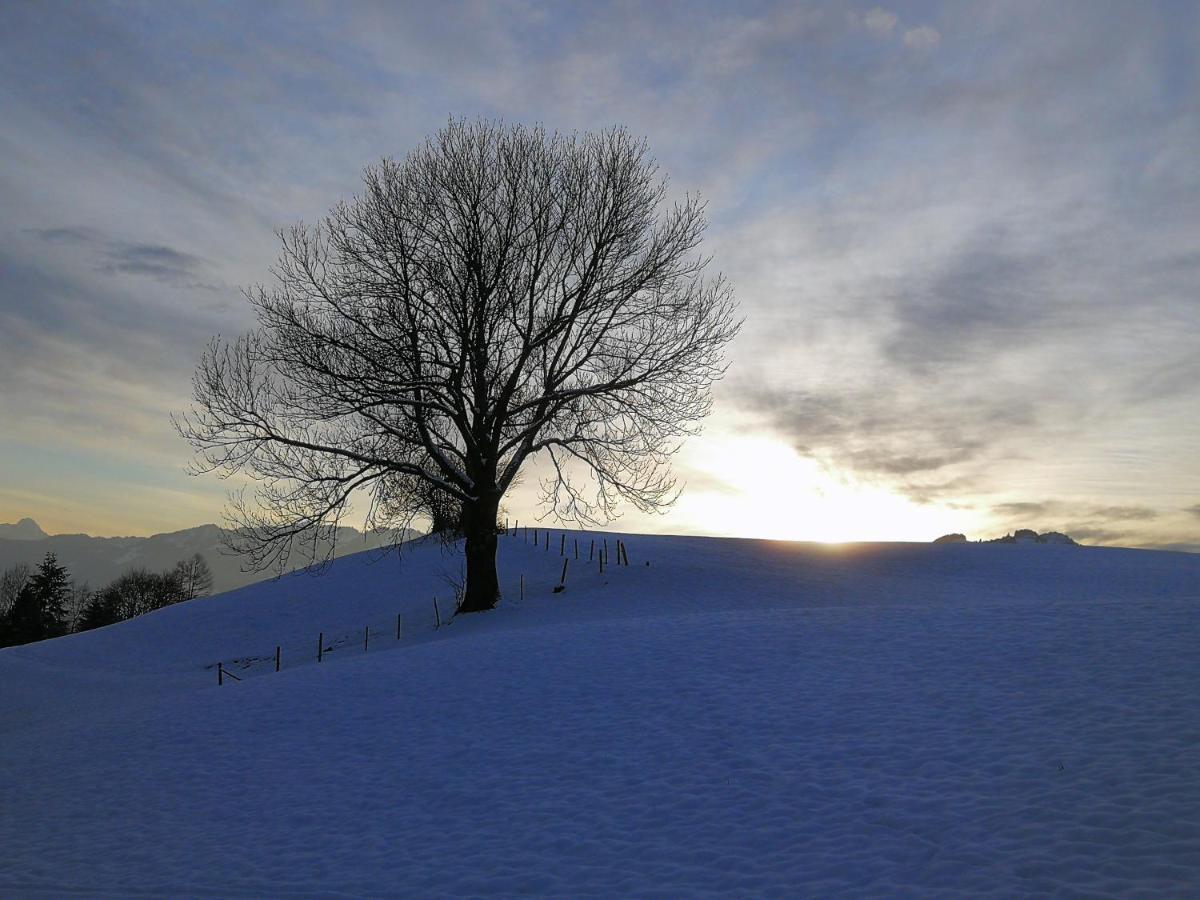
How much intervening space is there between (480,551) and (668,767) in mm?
18749

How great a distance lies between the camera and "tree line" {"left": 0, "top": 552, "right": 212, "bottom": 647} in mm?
64375

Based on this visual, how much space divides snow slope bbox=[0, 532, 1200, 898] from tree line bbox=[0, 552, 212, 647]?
5105 cm

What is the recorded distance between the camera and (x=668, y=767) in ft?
36.4

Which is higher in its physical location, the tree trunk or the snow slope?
the tree trunk

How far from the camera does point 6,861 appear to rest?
35.7 feet

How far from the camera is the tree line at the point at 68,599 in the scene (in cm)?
6438

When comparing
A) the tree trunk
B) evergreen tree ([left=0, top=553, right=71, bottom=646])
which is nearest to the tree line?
evergreen tree ([left=0, top=553, right=71, bottom=646])

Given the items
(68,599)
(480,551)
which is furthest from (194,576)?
(480,551)

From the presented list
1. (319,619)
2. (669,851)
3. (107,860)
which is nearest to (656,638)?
(669,851)

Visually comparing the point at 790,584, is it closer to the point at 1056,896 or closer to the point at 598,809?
the point at 598,809

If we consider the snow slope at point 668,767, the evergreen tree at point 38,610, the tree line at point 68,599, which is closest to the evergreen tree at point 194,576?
the tree line at point 68,599

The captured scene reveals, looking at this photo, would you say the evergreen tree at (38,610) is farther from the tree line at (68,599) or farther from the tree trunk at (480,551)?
the tree trunk at (480,551)

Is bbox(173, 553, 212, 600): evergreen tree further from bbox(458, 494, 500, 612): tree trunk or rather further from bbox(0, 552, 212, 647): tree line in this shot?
bbox(458, 494, 500, 612): tree trunk

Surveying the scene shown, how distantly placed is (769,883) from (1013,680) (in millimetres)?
7255
